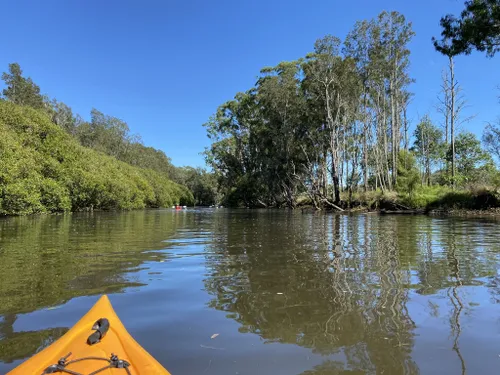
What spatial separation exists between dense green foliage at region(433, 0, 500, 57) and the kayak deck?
1673 cm

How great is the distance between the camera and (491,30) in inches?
556

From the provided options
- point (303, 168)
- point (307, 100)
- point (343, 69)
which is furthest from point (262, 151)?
point (343, 69)

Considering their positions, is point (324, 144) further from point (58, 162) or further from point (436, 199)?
point (58, 162)

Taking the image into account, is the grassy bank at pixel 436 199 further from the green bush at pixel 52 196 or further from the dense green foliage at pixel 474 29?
the green bush at pixel 52 196

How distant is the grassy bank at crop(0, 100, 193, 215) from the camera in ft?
76.6

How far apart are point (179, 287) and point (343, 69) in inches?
1287

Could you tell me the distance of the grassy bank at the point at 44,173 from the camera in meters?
23.3

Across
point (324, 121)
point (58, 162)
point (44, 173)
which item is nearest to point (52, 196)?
point (44, 173)

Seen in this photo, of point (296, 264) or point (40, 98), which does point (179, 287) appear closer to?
point (296, 264)

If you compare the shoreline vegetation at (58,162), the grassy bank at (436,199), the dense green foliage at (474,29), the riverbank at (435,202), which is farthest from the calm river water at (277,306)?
the shoreline vegetation at (58,162)

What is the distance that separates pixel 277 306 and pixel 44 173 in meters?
35.2

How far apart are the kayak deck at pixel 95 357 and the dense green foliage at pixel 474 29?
1673 cm

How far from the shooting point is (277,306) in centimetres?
439

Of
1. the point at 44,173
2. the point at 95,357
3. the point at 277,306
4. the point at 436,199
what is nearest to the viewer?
the point at 95,357
